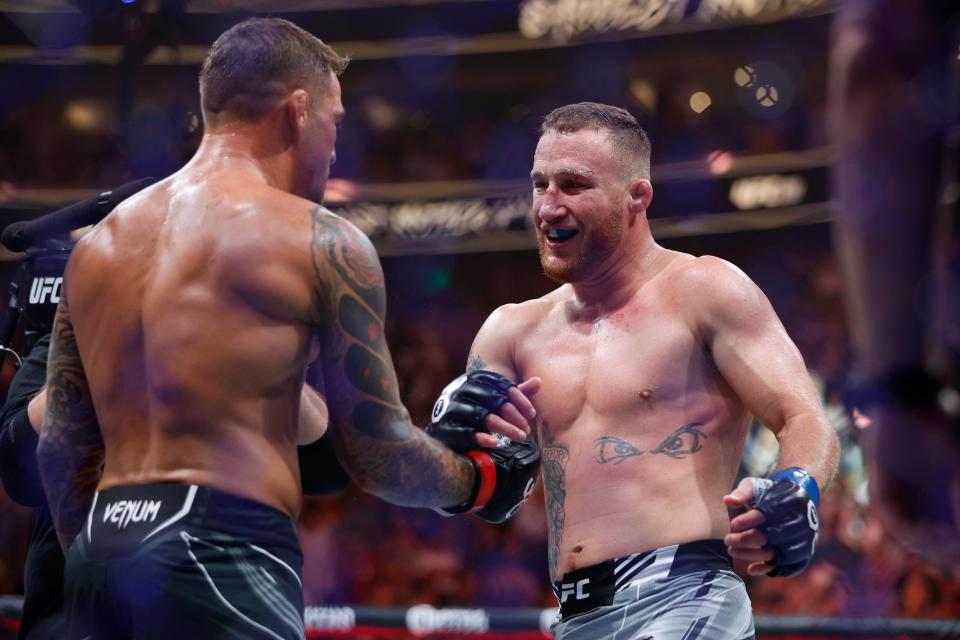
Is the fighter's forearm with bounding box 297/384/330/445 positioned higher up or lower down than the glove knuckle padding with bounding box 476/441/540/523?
higher up

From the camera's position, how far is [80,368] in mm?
2053

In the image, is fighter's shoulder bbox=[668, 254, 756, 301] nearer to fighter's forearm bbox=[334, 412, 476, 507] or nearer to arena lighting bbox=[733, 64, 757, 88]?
fighter's forearm bbox=[334, 412, 476, 507]

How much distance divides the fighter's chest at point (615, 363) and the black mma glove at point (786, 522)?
1.45 feet

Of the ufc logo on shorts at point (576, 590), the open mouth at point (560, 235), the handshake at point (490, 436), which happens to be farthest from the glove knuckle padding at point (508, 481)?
the open mouth at point (560, 235)

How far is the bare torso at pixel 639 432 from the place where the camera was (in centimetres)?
234

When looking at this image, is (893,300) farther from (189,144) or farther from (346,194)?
(346,194)

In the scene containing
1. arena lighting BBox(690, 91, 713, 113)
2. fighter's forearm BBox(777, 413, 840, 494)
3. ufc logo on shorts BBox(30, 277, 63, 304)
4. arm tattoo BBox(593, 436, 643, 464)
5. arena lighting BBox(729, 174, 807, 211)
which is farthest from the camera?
arena lighting BBox(690, 91, 713, 113)

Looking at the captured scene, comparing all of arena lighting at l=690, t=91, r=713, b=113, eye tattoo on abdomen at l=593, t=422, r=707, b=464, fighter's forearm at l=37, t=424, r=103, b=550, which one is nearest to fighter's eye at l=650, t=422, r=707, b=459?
eye tattoo on abdomen at l=593, t=422, r=707, b=464

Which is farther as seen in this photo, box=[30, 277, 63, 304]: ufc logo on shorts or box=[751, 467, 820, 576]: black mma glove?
box=[30, 277, 63, 304]: ufc logo on shorts

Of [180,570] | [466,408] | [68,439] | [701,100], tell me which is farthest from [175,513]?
[701,100]

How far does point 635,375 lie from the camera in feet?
8.09

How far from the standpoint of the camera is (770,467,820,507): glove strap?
2.05 metres

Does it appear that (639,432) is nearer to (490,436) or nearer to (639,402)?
(639,402)

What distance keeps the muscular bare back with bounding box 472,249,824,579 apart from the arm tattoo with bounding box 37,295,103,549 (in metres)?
0.98
